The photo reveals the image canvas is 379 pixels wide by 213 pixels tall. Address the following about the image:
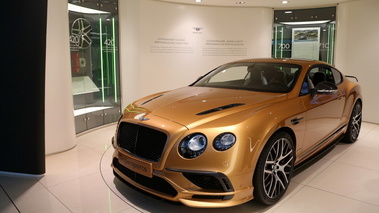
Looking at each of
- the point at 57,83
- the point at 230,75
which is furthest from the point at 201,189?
the point at 57,83

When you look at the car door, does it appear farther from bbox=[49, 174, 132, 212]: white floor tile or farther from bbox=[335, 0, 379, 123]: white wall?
bbox=[335, 0, 379, 123]: white wall

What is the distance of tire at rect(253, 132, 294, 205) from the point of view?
242 cm

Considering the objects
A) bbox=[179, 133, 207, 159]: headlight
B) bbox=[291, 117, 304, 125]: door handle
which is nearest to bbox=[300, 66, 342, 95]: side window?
bbox=[291, 117, 304, 125]: door handle

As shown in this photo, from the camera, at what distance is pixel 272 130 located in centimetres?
250

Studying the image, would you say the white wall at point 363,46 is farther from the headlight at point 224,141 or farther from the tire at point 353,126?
the headlight at point 224,141

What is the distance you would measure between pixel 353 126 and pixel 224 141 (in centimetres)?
307

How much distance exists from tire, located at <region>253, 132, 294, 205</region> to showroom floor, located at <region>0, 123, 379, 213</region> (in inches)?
5.5

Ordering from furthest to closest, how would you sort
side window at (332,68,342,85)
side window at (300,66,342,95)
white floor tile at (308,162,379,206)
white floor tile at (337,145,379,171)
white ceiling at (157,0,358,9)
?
white ceiling at (157,0,358,9)
side window at (332,68,342,85)
white floor tile at (337,145,379,171)
side window at (300,66,342,95)
white floor tile at (308,162,379,206)

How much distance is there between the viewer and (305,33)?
7230 millimetres

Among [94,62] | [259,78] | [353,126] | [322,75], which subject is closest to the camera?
[259,78]

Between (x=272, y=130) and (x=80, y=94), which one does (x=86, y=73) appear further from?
(x=272, y=130)

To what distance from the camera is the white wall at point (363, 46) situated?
584 centimetres

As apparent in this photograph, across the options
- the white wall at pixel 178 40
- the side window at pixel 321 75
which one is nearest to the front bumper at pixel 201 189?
the side window at pixel 321 75

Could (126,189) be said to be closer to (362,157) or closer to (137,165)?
(137,165)
